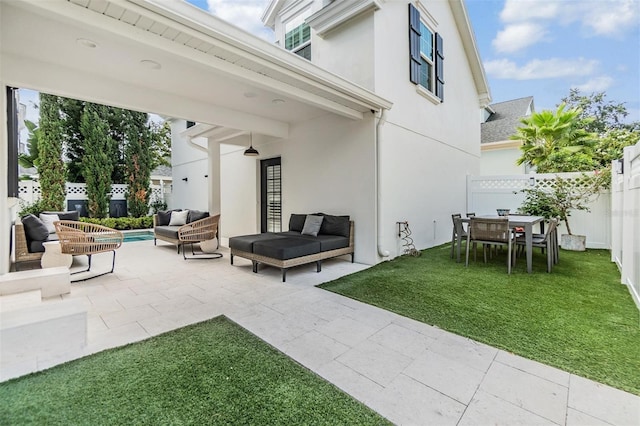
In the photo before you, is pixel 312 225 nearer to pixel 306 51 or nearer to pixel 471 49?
pixel 306 51

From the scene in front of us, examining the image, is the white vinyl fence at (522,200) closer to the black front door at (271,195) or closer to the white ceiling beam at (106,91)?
the black front door at (271,195)

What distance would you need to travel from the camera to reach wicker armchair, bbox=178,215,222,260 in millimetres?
6558

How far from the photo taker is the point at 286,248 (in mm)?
4570

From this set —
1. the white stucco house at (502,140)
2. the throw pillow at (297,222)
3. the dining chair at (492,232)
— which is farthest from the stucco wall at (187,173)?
the white stucco house at (502,140)

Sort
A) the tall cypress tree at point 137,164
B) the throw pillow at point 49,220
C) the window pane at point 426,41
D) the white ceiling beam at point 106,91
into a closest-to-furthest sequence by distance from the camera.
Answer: the white ceiling beam at point 106,91, the throw pillow at point 49,220, the window pane at point 426,41, the tall cypress tree at point 137,164

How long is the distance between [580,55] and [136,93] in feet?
74.5

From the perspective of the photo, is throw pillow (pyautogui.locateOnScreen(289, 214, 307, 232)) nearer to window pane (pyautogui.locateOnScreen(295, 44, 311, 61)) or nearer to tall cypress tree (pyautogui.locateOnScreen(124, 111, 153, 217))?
window pane (pyautogui.locateOnScreen(295, 44, 311, 61))

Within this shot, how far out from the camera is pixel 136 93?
178 inches

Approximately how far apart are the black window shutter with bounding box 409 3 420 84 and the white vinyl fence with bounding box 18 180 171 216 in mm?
13060

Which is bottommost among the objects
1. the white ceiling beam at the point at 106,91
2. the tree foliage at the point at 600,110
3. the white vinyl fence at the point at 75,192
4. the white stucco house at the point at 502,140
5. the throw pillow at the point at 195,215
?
the throw pillow at the point at 195,215

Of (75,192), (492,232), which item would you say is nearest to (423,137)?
(492,232)

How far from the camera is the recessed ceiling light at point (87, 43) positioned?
3.11 metres

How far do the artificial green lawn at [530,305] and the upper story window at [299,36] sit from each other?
576 centimetres

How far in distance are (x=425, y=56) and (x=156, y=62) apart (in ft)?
20.8
